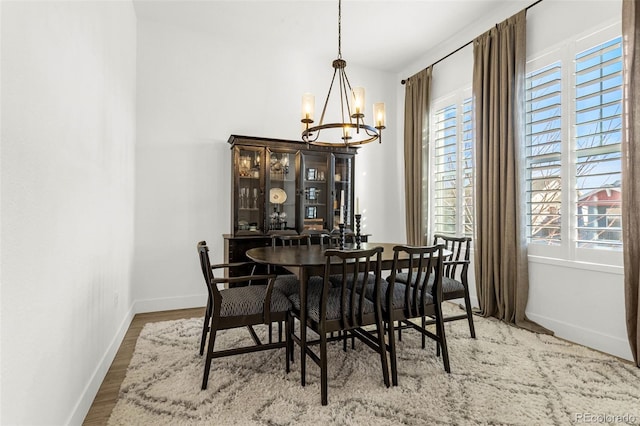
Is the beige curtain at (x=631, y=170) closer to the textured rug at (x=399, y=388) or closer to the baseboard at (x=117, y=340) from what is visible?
the textured rug at (x=399, y=388)

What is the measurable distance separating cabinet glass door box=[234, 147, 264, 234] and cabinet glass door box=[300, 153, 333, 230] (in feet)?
1.80

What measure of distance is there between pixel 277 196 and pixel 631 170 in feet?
10.5

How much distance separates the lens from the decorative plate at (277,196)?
13.2ft

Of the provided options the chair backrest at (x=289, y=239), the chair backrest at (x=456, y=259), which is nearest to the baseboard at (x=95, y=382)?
the chair backrest at (x=289, y=239)

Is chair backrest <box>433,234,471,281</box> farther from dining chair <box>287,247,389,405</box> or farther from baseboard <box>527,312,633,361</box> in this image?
baseboard <box>527,312,633,361</box>

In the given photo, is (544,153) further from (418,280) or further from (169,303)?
(169,303)

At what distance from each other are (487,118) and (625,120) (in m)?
1.20

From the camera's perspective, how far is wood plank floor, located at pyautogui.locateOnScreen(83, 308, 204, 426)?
188 centimetres

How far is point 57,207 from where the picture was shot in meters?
1.49

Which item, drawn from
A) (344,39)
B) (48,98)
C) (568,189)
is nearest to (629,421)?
(568,189)

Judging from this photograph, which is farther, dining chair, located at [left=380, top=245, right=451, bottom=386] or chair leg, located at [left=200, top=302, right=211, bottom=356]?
chair leg, located at [left=200, top=302, right=211, bottom=356]

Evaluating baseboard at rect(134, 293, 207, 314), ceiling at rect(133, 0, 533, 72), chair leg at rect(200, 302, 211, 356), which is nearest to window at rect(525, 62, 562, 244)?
ceiling at rect(133, 0, 533, 72)

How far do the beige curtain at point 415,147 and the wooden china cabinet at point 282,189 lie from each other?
2.77 ft

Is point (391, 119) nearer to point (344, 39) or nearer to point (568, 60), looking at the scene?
point (344, 39)
